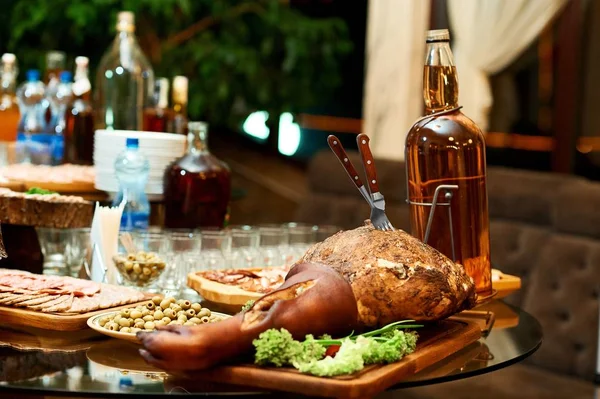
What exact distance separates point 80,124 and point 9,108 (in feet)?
1.13

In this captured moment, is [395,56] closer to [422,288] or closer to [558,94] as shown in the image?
[558,94]

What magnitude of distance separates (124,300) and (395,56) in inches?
178

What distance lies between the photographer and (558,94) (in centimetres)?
554

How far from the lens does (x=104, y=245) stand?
87.6 inches

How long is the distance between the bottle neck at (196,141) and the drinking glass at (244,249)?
1.17 feet

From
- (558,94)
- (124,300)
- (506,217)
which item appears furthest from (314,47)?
(124,300)

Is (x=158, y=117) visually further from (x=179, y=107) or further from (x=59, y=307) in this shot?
(x=59, y=307)

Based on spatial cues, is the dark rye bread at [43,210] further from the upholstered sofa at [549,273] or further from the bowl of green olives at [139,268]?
the upholstered sofa at [549,273]

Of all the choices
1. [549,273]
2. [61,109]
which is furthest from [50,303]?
[549,273]

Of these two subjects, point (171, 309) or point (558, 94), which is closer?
point (171, 309)

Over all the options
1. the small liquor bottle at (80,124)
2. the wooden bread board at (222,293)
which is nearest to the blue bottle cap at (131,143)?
the wooden bread board at (222,293)

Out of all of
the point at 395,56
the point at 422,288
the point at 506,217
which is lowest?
the point at 506,217

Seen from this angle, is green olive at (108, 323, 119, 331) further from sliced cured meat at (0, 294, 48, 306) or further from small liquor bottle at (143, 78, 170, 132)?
small liquor bottle at (143, 78, 170, 132)

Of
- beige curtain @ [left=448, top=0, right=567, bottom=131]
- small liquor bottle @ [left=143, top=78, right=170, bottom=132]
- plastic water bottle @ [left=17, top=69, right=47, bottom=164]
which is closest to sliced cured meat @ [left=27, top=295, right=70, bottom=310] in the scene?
plastic water bottle @ [left=17, top=69, right=47, bottom=164]
